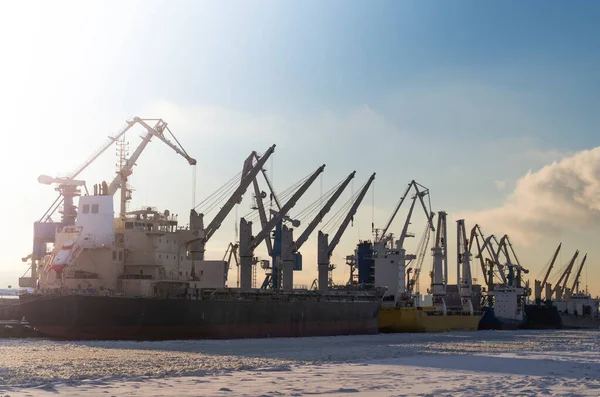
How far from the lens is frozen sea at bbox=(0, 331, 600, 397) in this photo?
60.5ft

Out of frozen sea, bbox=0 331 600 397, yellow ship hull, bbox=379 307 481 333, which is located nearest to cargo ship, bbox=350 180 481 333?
yellow ship hull, bbox=379 307 481 333

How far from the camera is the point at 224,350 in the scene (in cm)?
3378

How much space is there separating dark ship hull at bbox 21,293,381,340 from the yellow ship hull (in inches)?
371

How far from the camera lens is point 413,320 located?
2739 inches

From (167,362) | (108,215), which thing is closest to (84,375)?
(167,362)

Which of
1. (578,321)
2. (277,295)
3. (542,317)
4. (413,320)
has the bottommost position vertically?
(578,321)

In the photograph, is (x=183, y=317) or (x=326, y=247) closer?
(x=183, y=317)

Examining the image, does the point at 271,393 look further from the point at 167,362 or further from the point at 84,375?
the point at 167,362

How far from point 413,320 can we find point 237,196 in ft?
67.4

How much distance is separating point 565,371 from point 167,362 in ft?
45.1

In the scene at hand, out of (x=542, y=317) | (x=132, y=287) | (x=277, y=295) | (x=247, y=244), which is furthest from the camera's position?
(x=542, y=317)

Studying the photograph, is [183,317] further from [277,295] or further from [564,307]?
[564,307]

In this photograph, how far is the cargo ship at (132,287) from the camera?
133 feet

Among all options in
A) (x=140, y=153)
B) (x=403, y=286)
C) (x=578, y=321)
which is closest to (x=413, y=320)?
(x=403, y=286)
